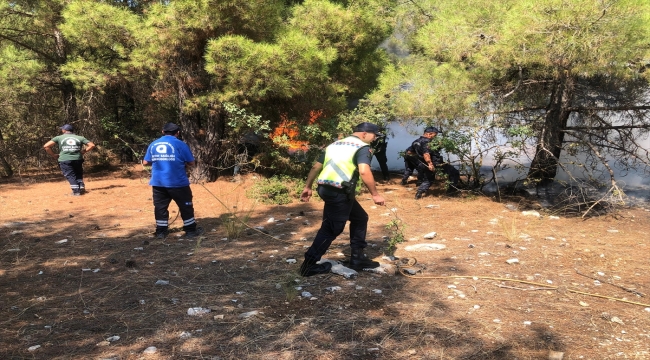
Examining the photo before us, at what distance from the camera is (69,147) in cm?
761

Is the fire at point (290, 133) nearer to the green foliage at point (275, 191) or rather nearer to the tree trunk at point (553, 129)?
the green foliage at point (275, 191)

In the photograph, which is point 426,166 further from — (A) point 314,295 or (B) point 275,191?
(A) point 314,295

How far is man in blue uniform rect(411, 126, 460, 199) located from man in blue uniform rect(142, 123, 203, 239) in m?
4.26

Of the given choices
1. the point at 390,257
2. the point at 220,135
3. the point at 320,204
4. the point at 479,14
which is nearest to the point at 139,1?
the point at 220,135

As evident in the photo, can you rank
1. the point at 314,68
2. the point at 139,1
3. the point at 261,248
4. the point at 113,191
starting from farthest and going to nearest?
1. the point at 139,1
2. the point at 113,191
3. the point at 314,68
4. the point at 261,248

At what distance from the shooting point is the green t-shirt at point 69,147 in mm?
7594

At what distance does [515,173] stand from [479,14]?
3715 millimetres

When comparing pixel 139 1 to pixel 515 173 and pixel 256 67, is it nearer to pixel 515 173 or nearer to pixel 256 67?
pixel 256 67

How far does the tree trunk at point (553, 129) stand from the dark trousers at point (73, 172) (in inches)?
319

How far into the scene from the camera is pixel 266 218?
6500 millimetres

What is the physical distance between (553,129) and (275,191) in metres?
4.96

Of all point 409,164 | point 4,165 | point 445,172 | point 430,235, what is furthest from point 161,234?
point 4,165

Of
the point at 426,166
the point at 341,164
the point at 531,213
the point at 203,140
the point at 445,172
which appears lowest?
the point at 531,213

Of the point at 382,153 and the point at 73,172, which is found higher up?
the point at 73,172
